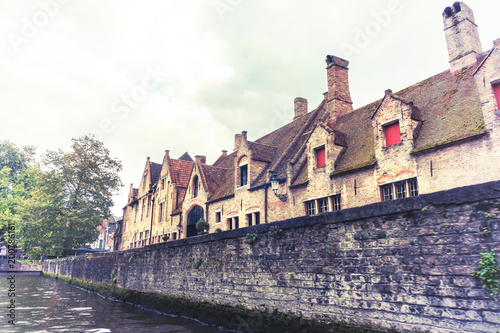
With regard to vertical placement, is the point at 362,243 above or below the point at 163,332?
above

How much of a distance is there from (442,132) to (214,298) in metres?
A: 9.75

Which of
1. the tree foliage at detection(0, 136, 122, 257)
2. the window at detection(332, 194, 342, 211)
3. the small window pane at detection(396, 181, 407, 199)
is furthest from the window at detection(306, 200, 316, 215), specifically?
the tree foliage at detection(0, 136, 122, 257)

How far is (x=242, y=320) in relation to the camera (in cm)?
987

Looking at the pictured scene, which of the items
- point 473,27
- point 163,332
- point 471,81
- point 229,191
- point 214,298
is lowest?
point 163,332

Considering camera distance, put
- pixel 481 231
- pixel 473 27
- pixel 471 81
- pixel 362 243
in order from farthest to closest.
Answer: pixel 473 27 < pixel 471 81 < pixel 362 243 < pixel 481 231

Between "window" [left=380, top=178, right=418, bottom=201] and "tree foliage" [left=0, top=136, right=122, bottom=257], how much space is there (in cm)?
3286

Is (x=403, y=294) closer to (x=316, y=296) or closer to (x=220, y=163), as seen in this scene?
(x=316, y=296)

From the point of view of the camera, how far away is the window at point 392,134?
42.9 feet

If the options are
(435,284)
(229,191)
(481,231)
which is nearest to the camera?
(481,231)

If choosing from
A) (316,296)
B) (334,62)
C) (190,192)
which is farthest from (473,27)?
(190,192)

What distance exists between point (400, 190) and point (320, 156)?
4345mm

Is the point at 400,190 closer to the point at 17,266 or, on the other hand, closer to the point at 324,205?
the point at 324,205

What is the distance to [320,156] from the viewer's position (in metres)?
16.0

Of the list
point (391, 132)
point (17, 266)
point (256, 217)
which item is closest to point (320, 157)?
point (391, 132)
